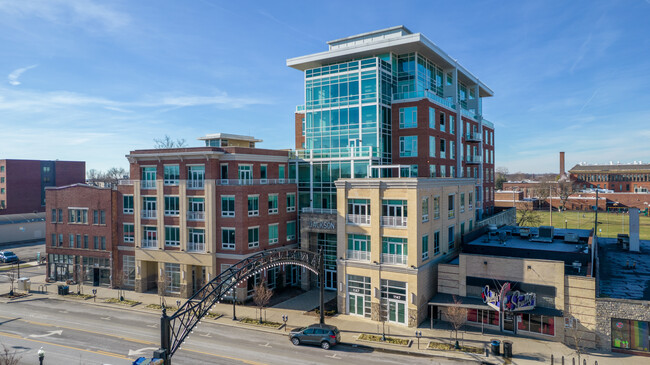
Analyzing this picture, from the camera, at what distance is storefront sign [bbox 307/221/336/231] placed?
1635 inches

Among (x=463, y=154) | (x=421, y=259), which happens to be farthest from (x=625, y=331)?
(x=463, y=154)

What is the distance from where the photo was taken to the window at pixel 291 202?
46438 millimetres

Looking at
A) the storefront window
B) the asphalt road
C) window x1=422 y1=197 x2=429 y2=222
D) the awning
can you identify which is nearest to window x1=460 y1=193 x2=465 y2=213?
window x1=422 y1=197 x2=429 y2=222

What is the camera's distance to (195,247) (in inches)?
1631

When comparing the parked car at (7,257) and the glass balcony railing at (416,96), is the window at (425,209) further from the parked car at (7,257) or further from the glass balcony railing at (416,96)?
the parked car at (7,257)

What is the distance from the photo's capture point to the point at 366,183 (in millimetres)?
35062

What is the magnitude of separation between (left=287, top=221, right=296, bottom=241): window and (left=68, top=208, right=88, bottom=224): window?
2496 centimetres

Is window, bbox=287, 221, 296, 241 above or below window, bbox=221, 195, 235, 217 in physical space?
below

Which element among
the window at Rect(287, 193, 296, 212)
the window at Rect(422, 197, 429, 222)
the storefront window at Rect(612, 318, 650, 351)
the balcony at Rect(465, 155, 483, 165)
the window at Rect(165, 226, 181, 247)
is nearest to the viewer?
the storefront window at Rect(612, 318, 650, 351)

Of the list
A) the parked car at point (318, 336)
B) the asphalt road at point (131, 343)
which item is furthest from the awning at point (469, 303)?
the parked car at point (318, 336)

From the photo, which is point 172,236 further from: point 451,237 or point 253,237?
point 451,237

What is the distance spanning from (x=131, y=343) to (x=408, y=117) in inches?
1369

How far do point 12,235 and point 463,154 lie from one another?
84098 millimetres

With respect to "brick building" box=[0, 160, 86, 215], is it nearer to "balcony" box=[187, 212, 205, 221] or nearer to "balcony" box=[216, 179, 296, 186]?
"balcony" box=[187, 212, 205, 221]
